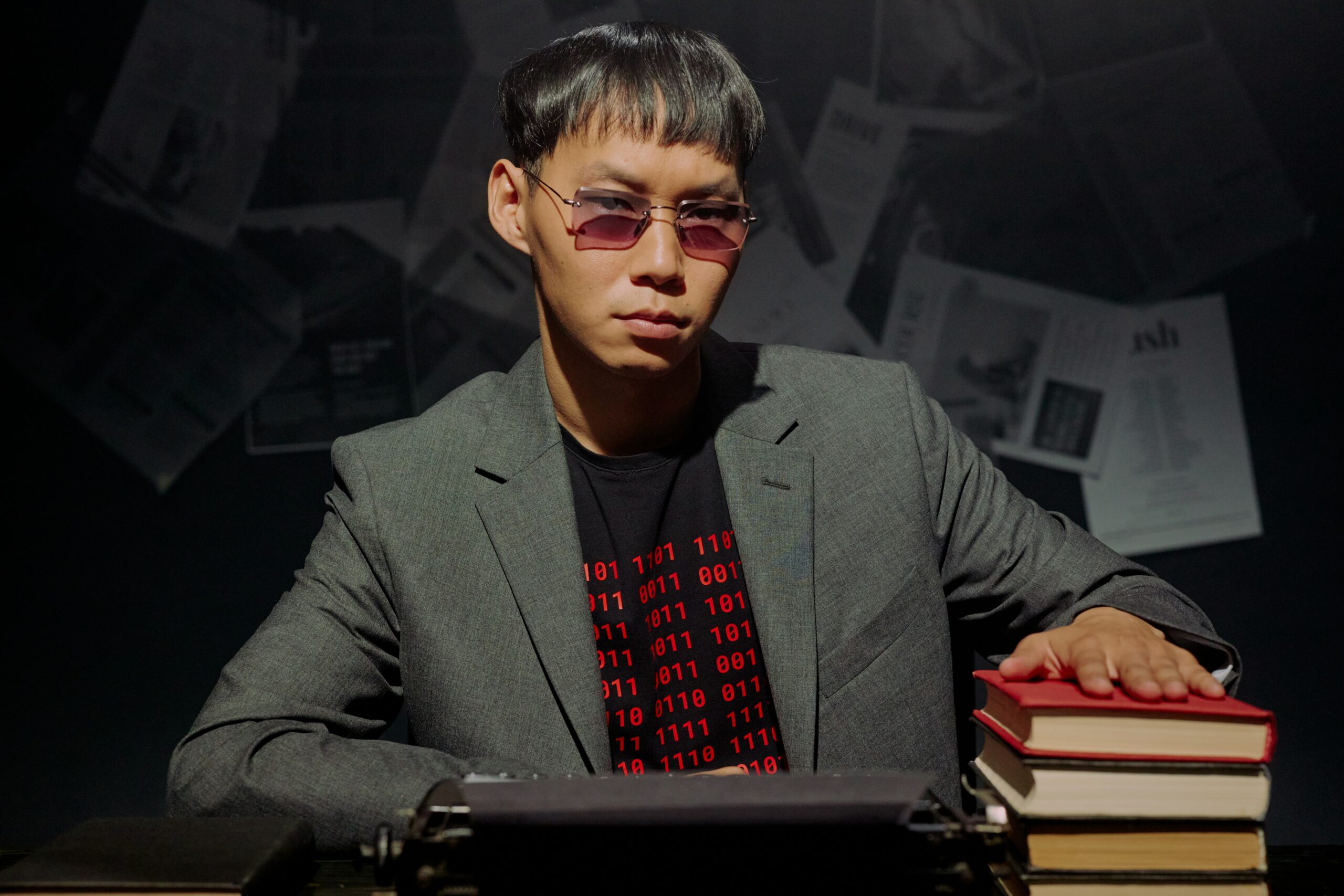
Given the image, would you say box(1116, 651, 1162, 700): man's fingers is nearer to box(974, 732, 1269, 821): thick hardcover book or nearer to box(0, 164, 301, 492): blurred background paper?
box(974, 732, 1269, 821): thick hardcover book

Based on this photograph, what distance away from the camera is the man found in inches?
54.2

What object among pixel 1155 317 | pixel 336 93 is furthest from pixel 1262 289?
pixel 336 93

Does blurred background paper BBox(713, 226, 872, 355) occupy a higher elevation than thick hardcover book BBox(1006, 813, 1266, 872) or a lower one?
higher

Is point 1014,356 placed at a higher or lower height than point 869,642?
higher

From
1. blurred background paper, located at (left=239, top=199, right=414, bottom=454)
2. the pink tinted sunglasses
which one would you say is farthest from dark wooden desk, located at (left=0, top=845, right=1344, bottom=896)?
blurred background paper, located at (left=239, top=199, right=414, bottom=454)

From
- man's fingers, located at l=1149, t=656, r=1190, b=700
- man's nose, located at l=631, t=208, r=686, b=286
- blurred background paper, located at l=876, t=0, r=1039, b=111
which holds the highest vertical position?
blurred background paper, located at l=876, t=0, r=1039, b=111

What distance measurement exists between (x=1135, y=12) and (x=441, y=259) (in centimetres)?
176

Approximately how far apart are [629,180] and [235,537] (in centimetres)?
175

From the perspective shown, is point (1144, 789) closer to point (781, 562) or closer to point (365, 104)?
point (781, 562)

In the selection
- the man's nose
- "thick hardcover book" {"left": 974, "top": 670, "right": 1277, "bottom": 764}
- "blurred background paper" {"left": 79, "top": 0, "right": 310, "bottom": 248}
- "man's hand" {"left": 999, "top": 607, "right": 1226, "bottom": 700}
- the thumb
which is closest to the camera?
"thick hardcover book" {"left": 974, "top": 670, "right": 1277, "bottom": 764}

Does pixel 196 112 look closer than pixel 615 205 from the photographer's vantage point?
No

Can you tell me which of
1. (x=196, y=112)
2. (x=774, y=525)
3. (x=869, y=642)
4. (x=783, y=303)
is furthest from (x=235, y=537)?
(x=869, y=642)

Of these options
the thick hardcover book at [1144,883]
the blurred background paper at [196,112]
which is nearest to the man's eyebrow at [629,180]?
the thick hardcover book at [1144,883]

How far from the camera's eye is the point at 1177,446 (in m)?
2.80
